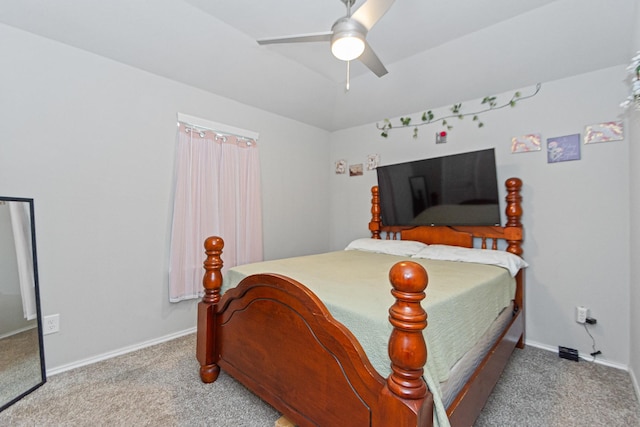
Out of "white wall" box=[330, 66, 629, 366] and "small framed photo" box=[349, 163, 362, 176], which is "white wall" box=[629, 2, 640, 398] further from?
"small framed photo" box=[349, 163, 362, 176]

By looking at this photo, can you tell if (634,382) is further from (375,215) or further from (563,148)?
(375,215)

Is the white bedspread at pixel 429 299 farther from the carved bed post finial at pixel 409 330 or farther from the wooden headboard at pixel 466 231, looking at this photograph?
the wooden headboard at pixel 466 231

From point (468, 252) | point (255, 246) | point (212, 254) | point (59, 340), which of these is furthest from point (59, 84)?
point (468, 252)

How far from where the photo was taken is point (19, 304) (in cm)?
186

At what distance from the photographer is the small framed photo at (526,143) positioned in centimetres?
258

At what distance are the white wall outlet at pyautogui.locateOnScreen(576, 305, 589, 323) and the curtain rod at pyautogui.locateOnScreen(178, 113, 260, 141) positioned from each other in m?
3.44

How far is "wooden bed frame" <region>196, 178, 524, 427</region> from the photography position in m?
0.97

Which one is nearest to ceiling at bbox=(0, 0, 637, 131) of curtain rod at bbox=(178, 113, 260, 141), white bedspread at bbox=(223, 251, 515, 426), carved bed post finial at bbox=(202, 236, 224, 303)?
curtain rod at bbox=(178, 113, 260, 141)

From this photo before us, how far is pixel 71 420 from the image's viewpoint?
157cm

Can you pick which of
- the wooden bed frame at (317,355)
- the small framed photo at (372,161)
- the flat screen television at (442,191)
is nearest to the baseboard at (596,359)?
the wooden bed frame at (317,355)

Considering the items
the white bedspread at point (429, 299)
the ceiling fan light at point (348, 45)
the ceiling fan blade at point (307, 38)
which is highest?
the ceiling fan blade at point (307, 38)

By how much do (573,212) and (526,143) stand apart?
72 centimetres

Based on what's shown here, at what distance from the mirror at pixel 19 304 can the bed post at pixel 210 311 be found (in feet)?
3.54

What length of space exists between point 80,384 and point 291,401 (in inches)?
60.9
